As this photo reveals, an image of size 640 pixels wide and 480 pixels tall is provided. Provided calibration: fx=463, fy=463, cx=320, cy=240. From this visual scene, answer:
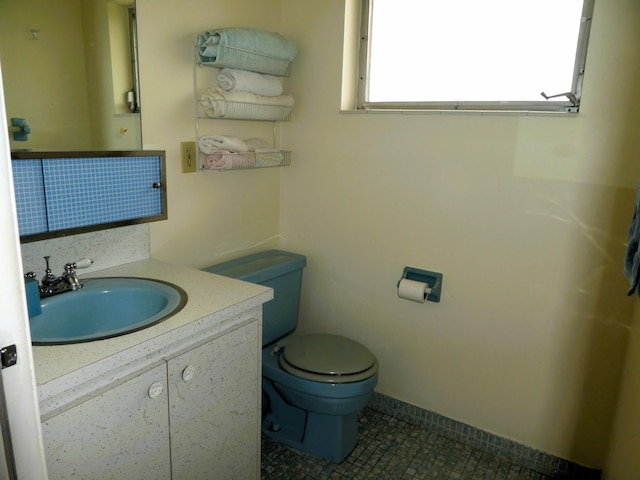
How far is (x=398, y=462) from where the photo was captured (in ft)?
6.49

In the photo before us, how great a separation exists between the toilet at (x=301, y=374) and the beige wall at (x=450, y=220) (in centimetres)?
21

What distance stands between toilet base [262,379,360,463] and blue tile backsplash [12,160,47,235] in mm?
1176

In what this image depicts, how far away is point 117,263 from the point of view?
1708mm

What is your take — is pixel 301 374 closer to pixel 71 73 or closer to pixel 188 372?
pixel 188 372

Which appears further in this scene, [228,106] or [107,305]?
[228,106]

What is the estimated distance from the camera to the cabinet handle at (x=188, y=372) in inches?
51.7

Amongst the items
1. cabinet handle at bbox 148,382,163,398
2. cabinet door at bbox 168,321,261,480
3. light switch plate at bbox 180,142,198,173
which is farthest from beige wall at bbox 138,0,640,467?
cabinet handle at bbox 148,382,163,398

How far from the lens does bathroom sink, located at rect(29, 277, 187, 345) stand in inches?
54.8

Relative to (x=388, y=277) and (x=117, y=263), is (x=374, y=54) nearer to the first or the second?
(x=388, y=277)

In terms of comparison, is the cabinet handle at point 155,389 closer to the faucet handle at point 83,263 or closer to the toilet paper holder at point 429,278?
the faucet handle at point 83,263

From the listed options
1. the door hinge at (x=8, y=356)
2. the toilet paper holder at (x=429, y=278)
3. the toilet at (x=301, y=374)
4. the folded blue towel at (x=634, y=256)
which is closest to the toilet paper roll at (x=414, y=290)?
the toilet paper holder at (x=429, y=278)

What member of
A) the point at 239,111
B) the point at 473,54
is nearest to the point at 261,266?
the point at 239,111

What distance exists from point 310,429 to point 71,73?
1639mm

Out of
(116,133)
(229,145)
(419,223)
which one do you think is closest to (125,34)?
(116,133)
